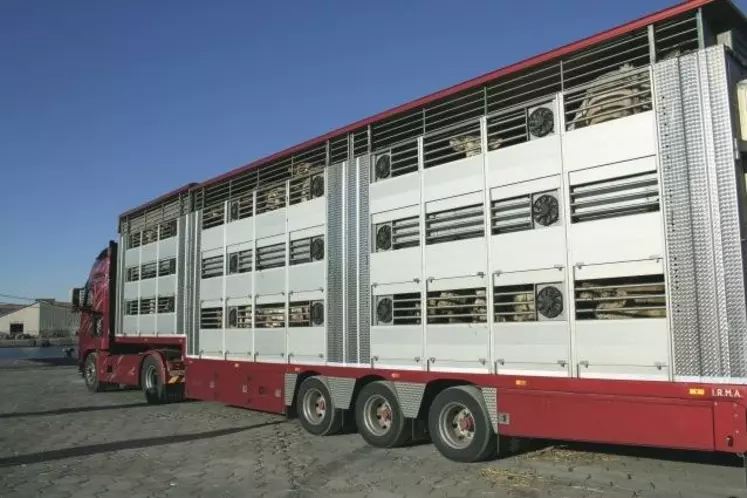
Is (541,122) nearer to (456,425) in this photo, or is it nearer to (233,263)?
(456,425)

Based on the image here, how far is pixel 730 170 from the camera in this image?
6246mm

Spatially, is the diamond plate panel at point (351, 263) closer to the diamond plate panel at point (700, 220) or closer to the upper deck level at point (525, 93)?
the upper deck level at point (525, 93)

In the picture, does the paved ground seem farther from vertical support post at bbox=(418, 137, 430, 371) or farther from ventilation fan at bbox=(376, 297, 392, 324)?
ventilation fan at bbox=(376, 297, 392, 324)

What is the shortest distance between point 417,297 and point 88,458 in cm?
486

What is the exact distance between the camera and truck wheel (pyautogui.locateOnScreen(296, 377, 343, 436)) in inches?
403

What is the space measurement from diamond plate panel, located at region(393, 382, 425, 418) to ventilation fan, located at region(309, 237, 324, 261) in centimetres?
265

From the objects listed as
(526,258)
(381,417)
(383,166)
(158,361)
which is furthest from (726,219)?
(158,361)

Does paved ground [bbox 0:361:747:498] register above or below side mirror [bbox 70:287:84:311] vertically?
below

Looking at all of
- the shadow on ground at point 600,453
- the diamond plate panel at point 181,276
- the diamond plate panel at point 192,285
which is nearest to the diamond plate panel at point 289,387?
the diamond plate panel at point 192,285

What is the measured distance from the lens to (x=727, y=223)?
621 centimetres

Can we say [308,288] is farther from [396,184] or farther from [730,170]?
[730,170]

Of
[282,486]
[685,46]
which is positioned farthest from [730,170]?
[282,486]

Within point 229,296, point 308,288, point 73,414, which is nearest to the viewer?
point 308,288

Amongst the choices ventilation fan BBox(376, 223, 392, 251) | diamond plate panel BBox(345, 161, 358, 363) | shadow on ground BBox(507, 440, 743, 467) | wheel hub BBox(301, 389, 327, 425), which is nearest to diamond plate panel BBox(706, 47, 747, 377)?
shadow on ground BBox(507, 440, 743, 467)
